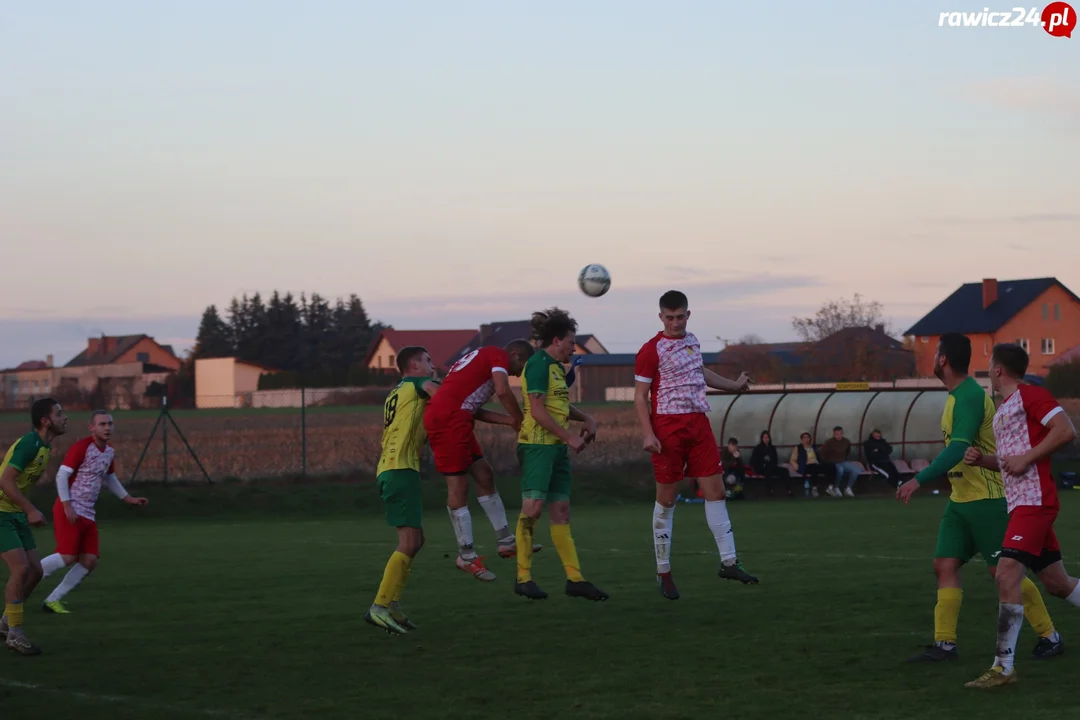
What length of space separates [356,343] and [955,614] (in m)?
131

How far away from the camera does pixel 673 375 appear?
10438mm

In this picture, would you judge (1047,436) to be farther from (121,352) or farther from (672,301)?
(121,352)

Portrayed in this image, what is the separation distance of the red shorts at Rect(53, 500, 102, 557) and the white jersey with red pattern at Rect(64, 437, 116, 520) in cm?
9

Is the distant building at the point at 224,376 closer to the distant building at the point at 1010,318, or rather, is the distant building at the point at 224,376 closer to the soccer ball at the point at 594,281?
the distant building at the point at 1010,318

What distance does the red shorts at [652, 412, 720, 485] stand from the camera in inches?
409

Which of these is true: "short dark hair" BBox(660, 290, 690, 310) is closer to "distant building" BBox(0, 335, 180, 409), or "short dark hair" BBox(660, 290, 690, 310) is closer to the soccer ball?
the soccer ball

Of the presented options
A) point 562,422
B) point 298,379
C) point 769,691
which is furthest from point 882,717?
point 298,379

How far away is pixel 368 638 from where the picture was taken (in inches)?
360

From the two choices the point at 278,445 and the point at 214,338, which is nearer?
the point at 278,445

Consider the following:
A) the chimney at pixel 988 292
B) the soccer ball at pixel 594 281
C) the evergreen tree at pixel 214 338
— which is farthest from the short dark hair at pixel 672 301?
the evergreen tree at pixel 214 338

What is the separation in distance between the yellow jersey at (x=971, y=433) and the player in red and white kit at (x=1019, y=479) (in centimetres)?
12

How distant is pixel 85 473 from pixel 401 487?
3459mm

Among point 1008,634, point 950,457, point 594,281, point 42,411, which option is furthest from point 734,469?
point 1008,634

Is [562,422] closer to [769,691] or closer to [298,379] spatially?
[769,691]
